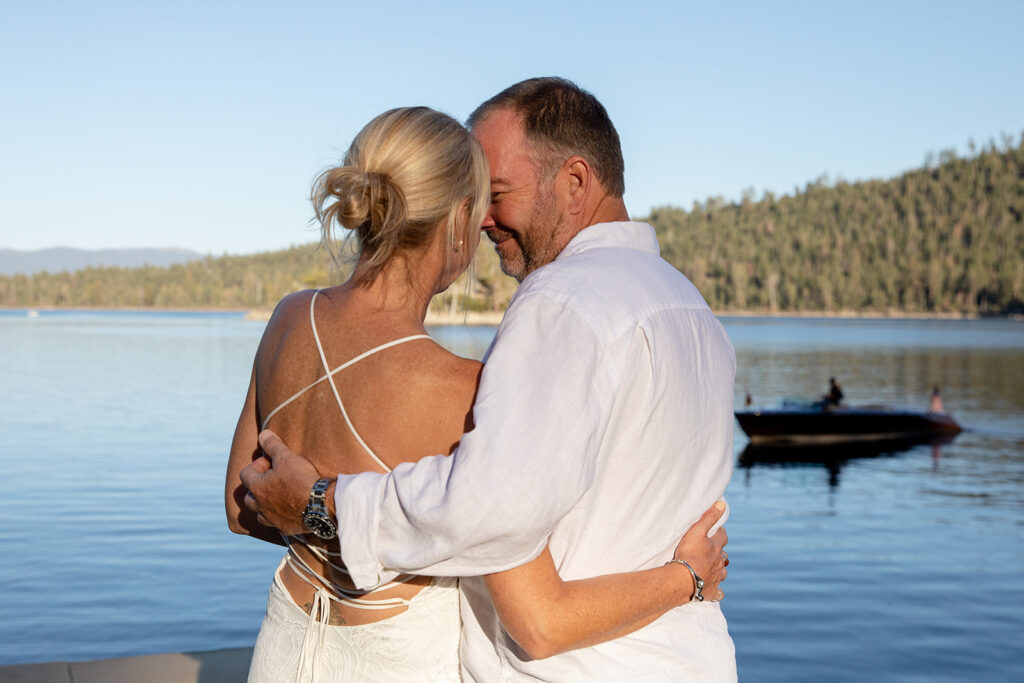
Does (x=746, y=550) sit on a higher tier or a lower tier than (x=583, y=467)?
lower

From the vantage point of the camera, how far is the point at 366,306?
165 centimetres

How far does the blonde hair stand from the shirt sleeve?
11.6 inches

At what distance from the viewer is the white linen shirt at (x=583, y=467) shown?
1353 millimetres

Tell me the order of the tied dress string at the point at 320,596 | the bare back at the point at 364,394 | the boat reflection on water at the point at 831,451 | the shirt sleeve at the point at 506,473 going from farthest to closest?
1. the boat reflection on water at the point at 831,451
2. the tied dress string at the point at 320,596
3. the bare back at the point at 364,394
4. the shirt sleeve at the point at 506,473

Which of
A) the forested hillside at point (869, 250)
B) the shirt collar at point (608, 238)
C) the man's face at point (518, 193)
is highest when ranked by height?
the man's face at point (518, 193)

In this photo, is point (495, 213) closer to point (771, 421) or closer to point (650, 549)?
point (650, 549)

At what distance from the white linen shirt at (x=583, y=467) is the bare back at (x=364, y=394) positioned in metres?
0.13

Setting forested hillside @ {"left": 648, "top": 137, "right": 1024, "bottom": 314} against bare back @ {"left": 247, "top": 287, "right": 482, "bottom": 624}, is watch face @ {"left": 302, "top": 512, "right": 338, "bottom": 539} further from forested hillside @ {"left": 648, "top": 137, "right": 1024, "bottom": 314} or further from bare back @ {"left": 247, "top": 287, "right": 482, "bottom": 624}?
forested hillside @ {"left": 648, "top": 137, "right": 1024, "bottom": 314}

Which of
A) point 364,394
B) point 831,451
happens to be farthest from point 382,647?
point 831,451

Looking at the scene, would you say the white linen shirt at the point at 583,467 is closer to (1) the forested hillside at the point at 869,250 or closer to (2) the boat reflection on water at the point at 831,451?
(2) the boat reflection on water at the point at 831,451

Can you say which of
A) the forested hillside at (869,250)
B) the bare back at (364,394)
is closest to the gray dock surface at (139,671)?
the bare back at (364,394)

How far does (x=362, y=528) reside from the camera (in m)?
1.45

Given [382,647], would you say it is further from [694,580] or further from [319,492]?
[694,580]

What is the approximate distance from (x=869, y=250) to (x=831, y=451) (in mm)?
153529
